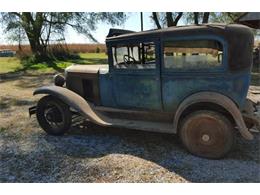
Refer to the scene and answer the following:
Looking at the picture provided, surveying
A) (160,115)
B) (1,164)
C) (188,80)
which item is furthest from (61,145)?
(188,80)

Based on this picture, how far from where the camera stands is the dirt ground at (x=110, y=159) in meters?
3.46

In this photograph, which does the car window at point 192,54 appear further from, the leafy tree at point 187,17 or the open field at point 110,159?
the leafy tree at point 187,17

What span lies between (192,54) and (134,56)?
1089 millimetres

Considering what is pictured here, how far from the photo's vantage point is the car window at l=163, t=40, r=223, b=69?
3818 millimetres

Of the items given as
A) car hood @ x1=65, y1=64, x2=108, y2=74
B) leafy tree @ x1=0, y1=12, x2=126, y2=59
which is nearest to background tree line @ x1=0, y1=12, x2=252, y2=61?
Result: leafy tree @ x1=0, y1=12, x2=126, y2=59

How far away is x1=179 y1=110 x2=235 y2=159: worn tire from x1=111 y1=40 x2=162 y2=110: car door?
2.07ft

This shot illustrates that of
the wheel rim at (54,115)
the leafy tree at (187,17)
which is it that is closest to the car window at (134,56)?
the wheel rim at (54,115)

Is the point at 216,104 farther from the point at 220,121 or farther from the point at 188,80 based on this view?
the point at 188,80

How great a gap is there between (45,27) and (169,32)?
18.2 meters

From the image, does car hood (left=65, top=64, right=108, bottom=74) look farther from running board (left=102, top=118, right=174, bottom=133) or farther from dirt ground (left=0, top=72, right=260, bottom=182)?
dirt ground (left=0, top=72, right=260, bottom=182)

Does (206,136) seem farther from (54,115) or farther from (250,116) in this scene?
(54,115)

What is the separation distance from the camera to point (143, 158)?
393cm

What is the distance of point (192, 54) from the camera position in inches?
155

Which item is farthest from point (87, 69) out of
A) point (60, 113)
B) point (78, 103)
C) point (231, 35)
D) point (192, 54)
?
point (231, 35)
